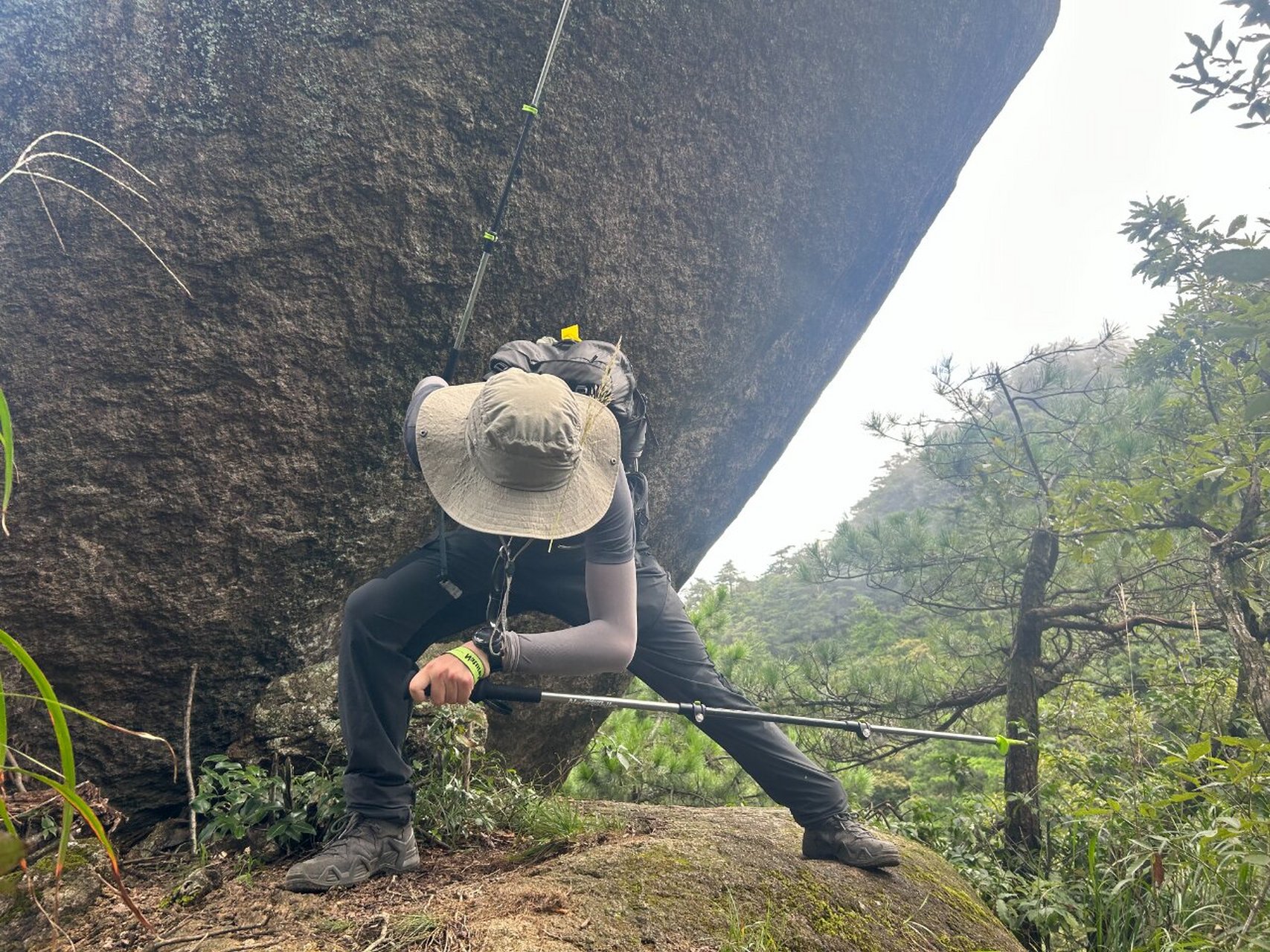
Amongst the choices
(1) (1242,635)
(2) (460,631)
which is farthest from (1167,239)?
(2) (460,631)

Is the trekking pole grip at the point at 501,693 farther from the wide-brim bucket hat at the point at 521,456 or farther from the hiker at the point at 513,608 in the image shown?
the wide-brim bucket hat at the point at 521,456

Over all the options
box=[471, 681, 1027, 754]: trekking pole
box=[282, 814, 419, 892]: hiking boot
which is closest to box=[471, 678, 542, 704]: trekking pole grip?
box=[471, 681, 1027, 754]: trekking pole

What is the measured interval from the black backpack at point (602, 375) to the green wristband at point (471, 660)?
3.04 feet

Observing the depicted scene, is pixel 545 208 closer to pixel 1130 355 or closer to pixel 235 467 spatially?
pixel 235 467

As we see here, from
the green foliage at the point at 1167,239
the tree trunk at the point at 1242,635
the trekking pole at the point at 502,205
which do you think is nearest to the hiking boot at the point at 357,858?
the trekking pole at the point at 502,205

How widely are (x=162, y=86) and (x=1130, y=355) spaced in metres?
7.46

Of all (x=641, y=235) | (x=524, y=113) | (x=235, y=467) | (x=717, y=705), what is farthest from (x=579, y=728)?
(x=524, y=113)

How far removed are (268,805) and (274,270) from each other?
2.16 m

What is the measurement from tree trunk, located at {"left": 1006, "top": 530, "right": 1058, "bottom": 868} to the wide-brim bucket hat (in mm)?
3496

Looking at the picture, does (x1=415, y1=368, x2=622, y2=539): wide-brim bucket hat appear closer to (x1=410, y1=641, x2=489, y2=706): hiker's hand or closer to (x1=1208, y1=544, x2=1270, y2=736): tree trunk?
(x1=410, y1=641, x2=489, y2=706): hiker's hand

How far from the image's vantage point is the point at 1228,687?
16.2 feet

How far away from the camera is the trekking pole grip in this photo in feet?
7.97

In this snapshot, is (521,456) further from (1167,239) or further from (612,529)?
(1167,239)

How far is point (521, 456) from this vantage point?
92.9 inches
